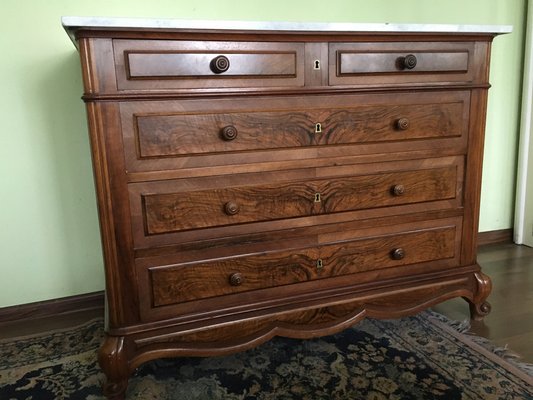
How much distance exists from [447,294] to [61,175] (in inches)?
61.8

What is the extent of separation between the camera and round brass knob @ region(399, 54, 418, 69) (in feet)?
4.72

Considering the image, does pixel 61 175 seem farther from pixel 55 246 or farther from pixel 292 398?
pixel 292 398

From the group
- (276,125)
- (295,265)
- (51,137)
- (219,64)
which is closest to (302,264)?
(295,265)

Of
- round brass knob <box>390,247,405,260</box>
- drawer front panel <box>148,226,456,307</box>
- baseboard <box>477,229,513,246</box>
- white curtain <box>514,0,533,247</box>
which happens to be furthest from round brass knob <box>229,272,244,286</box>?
white curtain <box>514,0,533,247</box>

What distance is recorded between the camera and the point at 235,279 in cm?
141

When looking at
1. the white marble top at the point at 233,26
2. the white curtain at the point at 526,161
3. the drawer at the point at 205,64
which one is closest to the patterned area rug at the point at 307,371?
the drawer at the point at 205,64

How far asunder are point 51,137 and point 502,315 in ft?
6.32

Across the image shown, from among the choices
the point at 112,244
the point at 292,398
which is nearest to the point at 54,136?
the point at 112,244

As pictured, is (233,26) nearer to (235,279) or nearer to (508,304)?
(235,279)

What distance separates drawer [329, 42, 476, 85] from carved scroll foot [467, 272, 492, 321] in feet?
2.42

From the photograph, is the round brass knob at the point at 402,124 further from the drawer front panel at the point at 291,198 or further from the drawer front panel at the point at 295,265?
the drawer front panel at the point at 295,265

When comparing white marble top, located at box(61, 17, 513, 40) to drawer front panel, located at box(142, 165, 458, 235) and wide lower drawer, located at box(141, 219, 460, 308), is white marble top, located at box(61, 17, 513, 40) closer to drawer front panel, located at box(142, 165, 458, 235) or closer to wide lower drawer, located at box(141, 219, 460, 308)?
drawer front panel, located at box(142, 165, 458, 235)

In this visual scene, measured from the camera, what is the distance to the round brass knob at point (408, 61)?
4.72ft

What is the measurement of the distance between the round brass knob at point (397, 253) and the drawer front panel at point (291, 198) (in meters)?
0.16
